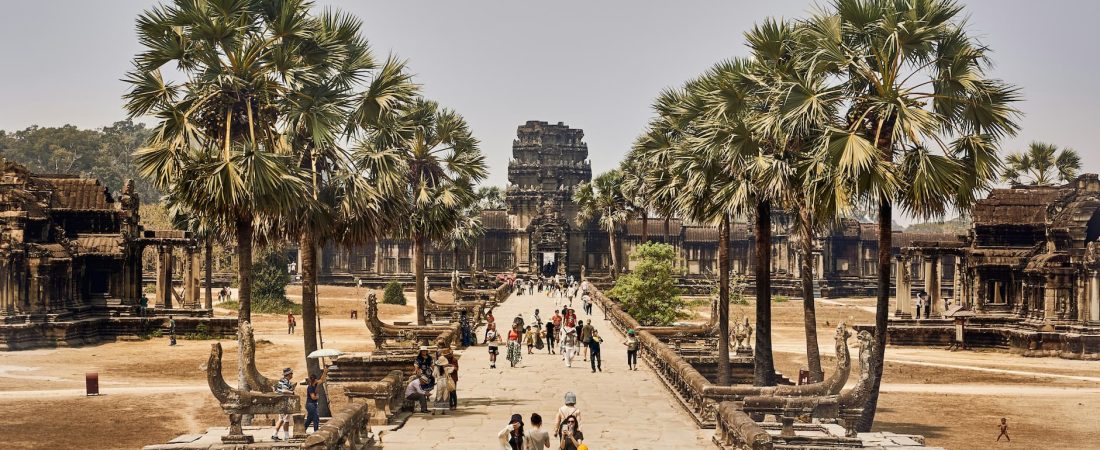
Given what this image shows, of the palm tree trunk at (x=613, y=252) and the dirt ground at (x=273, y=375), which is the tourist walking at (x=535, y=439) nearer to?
the dirt ground at (x=273, y=375)

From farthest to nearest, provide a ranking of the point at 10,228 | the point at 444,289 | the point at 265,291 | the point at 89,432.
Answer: the point at 444,289 < the point at 265,291 < the point at 10,228 < the point at 89,432

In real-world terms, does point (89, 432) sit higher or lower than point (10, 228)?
lower

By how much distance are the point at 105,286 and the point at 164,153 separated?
32.5 meters

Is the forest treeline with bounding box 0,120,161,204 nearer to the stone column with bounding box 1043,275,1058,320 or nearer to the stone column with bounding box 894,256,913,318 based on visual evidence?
the stone column with bounding box 894,256,913,318

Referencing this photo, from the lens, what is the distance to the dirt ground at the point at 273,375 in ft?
84.4

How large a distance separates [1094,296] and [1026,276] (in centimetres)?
527

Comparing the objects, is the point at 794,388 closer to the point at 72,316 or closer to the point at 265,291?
the point at 72,316

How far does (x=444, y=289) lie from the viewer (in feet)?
313

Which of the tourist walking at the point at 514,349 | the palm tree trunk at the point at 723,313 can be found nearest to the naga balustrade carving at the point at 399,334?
the tourist walking at the point at 514,349

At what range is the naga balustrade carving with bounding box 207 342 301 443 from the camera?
18.4m

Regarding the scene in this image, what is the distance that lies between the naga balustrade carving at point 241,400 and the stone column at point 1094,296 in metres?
36.6

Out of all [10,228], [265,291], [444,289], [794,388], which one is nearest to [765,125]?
[794,388]

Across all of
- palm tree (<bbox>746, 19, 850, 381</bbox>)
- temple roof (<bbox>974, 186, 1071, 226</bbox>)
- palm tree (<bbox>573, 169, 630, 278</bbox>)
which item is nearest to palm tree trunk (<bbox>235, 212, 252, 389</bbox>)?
palm tree (<bbox>746, 19, 850, 381</bbox>)

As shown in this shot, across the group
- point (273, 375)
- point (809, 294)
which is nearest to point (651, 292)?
point (273, 375)
